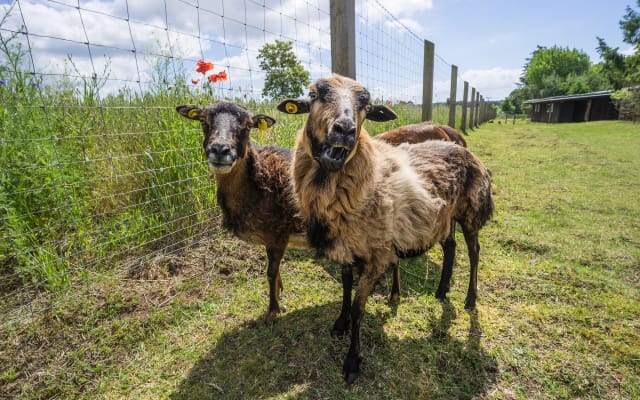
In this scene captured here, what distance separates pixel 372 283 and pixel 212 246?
89.8 inches

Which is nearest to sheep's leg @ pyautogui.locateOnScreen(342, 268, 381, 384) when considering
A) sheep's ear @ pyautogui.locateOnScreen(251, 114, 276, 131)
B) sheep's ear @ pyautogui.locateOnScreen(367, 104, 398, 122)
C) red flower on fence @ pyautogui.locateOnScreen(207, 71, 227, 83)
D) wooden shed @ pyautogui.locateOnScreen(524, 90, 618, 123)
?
sheep's ear @ pyautogui.locateOnScreen(367, 104, 398, 122)

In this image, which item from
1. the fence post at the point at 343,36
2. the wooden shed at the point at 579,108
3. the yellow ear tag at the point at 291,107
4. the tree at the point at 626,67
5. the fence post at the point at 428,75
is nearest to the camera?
the yellow ear tag at the point at 291,107

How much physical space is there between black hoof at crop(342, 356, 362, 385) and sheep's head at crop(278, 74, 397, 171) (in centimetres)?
153

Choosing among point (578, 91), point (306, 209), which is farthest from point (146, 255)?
point (578, 91)

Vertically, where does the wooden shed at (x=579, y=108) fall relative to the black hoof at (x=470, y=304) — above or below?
above

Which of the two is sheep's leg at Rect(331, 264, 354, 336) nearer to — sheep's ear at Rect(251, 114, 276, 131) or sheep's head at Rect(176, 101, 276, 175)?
sheep's head at Rect(176, 101, 276, 175)

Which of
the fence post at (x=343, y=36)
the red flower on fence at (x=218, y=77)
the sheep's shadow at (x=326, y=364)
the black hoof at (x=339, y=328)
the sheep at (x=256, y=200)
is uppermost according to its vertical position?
the fence post at (x=343, y=36)

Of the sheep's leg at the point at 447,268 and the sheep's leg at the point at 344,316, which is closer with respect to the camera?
the sheep's leg at the point at 344,316

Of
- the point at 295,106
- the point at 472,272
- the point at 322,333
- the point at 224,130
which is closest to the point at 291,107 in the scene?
the point at 295,106

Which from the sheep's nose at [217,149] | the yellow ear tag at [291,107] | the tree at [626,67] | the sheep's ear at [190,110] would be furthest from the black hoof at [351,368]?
the tree at [626,67]

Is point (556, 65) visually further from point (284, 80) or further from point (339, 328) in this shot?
point (339, 328)

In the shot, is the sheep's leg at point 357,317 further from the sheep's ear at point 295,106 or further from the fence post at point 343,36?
the fence post at point 343,36

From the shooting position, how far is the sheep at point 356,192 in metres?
2.22

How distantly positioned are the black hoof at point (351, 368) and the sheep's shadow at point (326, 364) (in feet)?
0.16
